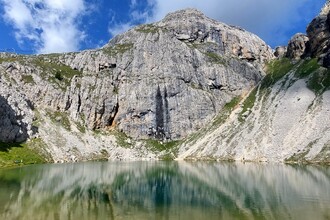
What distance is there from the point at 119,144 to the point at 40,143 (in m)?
44.7

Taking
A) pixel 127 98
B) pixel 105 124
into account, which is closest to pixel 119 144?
pixel 105 124

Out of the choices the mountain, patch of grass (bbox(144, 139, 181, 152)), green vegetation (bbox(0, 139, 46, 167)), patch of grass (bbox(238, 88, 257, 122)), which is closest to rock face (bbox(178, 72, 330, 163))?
the mountain

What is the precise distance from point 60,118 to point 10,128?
118ft

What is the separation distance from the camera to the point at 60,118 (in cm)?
16962

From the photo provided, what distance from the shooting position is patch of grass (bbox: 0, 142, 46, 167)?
117 m

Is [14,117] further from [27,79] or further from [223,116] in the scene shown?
[223,116]

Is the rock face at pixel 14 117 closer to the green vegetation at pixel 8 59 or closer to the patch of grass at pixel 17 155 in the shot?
the patch of grass at pixel 17 155

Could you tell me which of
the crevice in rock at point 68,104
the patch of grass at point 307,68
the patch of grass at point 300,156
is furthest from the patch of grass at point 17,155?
the patch of grass at point 307,68

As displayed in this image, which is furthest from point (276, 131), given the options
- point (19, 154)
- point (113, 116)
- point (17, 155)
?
point (17, 155)

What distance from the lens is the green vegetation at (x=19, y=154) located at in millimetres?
117250

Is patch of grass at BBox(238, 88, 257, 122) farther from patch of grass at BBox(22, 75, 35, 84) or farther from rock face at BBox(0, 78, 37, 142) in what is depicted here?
patch of grass at BBox(22, 75, 35, 84)

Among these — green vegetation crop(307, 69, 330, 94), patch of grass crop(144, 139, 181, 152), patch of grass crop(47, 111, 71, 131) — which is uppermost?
green vegetation crop(307, 69, 330, 94)

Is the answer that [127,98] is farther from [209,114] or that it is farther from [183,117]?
[209,114]

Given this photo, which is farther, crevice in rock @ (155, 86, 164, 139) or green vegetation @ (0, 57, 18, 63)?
crevice in rock @ (155, 86, 164, 139)
